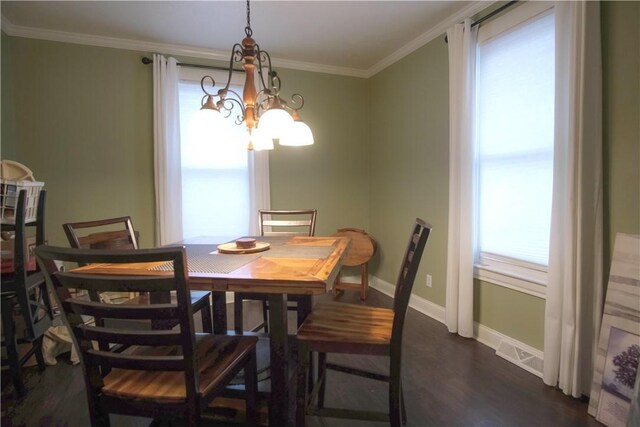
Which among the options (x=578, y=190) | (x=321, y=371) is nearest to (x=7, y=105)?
(x=321, y=371)

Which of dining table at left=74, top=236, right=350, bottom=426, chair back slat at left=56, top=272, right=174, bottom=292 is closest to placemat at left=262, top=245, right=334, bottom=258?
dining table at left=74, top=236, right=350, bottom=426

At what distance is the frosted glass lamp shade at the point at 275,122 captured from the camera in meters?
1.45

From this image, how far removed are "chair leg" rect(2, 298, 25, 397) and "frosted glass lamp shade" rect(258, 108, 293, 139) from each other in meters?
1.70

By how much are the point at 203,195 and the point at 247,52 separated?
2.01 m

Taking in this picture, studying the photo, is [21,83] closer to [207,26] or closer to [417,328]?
[207,26]

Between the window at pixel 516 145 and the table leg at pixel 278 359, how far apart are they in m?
1.67

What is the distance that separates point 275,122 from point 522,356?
83.2 inches

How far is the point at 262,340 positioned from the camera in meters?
2.37

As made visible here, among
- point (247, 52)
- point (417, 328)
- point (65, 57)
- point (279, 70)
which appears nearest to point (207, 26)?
point (279, 70)

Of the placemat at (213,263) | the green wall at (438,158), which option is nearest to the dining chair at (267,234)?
the placemat at (213,263)

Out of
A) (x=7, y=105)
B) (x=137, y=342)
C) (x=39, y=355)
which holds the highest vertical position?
(x=7, y=105)

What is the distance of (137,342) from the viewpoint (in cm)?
103

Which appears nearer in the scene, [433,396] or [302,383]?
[302,383]

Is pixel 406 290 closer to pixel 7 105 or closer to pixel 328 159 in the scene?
pixel 328 159
